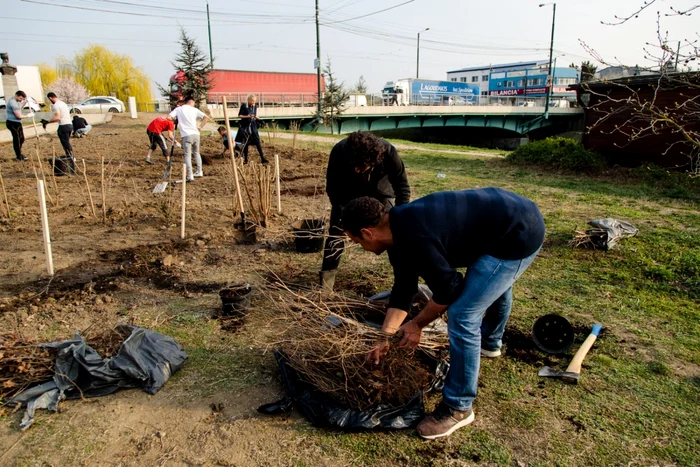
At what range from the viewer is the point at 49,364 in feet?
9.37

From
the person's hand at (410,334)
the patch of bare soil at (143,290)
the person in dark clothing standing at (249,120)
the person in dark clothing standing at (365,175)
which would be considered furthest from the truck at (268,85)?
the person's hand at (410,334)

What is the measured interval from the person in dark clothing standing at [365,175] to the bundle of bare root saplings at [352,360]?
993 millimetres

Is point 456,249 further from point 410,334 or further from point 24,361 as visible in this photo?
point 24,361

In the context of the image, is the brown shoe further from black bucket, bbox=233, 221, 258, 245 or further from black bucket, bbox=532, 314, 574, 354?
black bucket, bbox=233, 221, 258, 245

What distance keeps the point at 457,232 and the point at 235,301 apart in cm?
214

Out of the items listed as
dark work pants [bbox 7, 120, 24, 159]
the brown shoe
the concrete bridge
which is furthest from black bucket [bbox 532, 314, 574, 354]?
the concrete bridge

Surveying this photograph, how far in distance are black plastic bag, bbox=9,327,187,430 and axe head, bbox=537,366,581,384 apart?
2303mm

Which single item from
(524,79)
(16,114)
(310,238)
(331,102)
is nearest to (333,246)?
(310,238)

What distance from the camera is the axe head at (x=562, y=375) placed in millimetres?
2792

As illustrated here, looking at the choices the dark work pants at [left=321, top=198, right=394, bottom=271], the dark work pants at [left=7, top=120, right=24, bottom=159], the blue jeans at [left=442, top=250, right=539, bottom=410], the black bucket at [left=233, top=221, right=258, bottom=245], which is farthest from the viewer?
the dark work pants at [left=7, top=120, right=24, bottom=159]

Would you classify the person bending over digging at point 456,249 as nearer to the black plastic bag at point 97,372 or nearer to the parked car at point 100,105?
the black plastic bag at point 97,372

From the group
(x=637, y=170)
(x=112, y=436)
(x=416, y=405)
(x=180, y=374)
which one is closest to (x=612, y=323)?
(x=416, y=405)

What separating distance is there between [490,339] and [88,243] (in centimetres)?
468

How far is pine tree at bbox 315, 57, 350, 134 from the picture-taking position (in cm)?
2556
